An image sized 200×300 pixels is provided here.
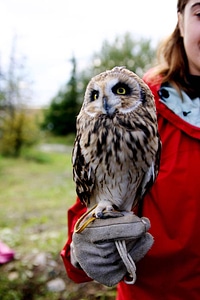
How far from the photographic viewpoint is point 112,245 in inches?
52.4

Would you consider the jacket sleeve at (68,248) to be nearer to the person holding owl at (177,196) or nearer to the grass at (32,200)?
the person holding owl at (177,196)

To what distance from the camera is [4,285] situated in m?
2.74

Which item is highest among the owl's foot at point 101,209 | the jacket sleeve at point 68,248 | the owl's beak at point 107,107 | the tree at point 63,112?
the owl's beak at point 107,107

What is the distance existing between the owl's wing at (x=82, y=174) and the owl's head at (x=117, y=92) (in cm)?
19

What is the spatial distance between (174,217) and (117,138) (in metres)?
0.42

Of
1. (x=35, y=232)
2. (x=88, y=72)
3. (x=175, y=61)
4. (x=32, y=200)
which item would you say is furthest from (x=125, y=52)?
(x=175, y=61)

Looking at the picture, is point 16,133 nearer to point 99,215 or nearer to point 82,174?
point 82,174

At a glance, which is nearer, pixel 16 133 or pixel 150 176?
pixel 150 176

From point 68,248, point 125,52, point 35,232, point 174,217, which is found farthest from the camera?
point 125,52

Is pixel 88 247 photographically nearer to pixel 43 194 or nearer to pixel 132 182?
pixel 132 182

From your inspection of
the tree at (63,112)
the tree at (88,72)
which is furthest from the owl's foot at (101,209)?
the tree at (63,112)

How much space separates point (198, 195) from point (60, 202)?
4481 millimetres

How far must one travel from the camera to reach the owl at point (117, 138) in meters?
1.27

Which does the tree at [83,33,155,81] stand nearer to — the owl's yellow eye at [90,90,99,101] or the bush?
the bush
